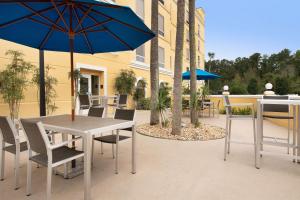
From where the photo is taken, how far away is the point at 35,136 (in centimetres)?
229

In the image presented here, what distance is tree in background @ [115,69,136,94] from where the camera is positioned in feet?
37.1

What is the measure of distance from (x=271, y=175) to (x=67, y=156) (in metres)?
2.97

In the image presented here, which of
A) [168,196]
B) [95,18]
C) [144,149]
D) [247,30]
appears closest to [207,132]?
[144,149]

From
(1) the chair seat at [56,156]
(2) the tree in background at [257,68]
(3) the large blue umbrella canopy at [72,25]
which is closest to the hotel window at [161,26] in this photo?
(3) the large blue umbrella canopy at [72,25]

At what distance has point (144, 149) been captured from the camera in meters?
4.53

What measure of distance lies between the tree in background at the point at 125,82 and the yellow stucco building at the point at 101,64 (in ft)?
0.91

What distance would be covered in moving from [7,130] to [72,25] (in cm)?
212

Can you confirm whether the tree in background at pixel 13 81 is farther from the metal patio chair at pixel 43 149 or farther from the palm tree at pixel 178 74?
the palm tree at pixel 178 74

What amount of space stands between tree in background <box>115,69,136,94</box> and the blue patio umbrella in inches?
267

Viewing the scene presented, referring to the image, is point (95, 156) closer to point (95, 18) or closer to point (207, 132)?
point (95, 18)

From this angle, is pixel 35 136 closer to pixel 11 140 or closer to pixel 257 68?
pixel 11 140

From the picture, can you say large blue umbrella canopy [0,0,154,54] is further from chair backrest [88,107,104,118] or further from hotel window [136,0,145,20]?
hotel window [136,0,145,20]

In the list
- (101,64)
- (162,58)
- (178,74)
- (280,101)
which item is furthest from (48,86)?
(162,58)

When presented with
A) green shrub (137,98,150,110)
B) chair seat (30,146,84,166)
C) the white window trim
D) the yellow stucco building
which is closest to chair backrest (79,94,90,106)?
the yellow stucco building
